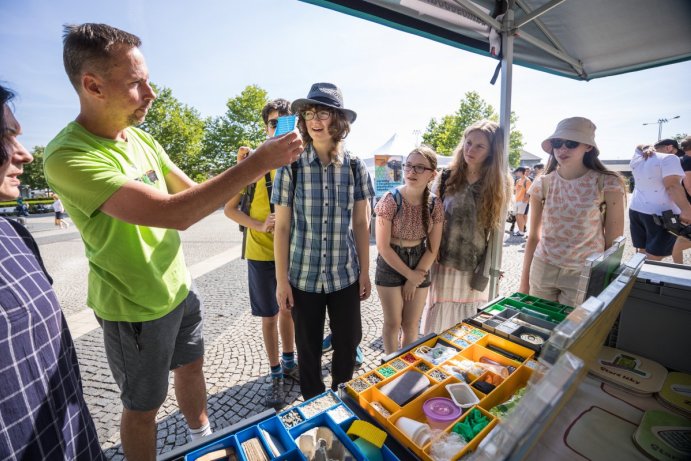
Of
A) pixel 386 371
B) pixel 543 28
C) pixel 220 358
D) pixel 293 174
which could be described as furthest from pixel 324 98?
pixel 220 358

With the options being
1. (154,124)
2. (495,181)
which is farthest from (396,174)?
(154,124)

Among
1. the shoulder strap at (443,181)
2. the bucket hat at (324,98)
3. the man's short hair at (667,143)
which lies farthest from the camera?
the man's short hair at (667,143)

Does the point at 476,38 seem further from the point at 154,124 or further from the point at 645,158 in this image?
the point at 154,124

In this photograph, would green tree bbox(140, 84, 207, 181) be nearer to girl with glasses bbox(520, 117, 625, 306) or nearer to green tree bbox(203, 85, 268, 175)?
green tree bbox(203, 85, 268, 175)

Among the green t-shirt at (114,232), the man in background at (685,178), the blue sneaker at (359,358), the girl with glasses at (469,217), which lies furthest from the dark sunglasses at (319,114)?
the man in background at (685,178)

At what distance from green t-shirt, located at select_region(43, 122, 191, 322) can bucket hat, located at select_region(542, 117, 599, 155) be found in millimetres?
2765

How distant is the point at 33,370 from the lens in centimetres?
92

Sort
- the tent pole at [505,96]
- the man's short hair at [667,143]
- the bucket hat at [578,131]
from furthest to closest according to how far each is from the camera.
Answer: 1. the man's short hair at [667,143]
2. the tent pole at [505,96]
3. the bucket hat at [578,131]

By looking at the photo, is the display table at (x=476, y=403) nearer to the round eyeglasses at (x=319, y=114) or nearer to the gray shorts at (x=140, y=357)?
the gray shorts at (x=140, y=357)

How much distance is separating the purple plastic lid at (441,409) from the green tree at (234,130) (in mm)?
28301

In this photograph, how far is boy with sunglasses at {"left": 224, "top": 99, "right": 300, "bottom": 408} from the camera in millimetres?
2652

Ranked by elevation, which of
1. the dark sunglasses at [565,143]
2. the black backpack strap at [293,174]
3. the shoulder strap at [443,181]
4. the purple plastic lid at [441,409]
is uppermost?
the dark sunglasses at [565,143]

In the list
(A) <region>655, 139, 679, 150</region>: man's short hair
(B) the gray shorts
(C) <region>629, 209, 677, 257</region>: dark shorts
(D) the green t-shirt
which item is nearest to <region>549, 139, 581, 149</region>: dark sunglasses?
Answer: (D) the green t-shirt

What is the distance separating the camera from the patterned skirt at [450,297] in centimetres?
265
